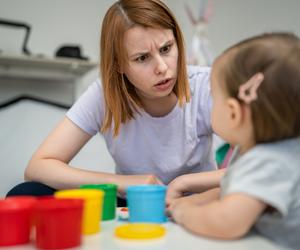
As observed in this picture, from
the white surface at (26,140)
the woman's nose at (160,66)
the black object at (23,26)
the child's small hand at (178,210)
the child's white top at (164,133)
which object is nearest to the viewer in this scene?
the child's small hand at (178,210)

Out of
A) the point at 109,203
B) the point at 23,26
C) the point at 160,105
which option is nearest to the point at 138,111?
the point at 160,105

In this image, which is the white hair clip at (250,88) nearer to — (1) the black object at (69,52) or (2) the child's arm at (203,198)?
(2) the child's arm at (203,198)

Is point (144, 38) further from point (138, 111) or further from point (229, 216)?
point (229, 216)

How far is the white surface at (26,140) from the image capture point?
61.3 inches

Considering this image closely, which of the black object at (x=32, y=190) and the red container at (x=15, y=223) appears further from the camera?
the black object at (x=32, y=190)

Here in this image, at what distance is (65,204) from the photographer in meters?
0.53

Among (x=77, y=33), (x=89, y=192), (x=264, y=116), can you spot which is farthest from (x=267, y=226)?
(x=77, y=33)

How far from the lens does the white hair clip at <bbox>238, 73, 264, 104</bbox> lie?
1.85 ft

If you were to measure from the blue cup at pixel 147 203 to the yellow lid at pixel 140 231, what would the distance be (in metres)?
0.05

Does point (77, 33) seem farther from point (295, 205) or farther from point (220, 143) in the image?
point (295, 205)

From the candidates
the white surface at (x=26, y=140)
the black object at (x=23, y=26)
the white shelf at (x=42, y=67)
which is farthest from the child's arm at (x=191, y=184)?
the black object at (x=23, y=26)

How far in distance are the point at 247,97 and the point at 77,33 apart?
1849mm

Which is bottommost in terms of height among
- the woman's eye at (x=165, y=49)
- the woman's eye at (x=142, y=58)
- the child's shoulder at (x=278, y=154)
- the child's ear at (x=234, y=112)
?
the child's shoulder at (x=278, y=154)

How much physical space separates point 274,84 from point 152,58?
0.45 metres
